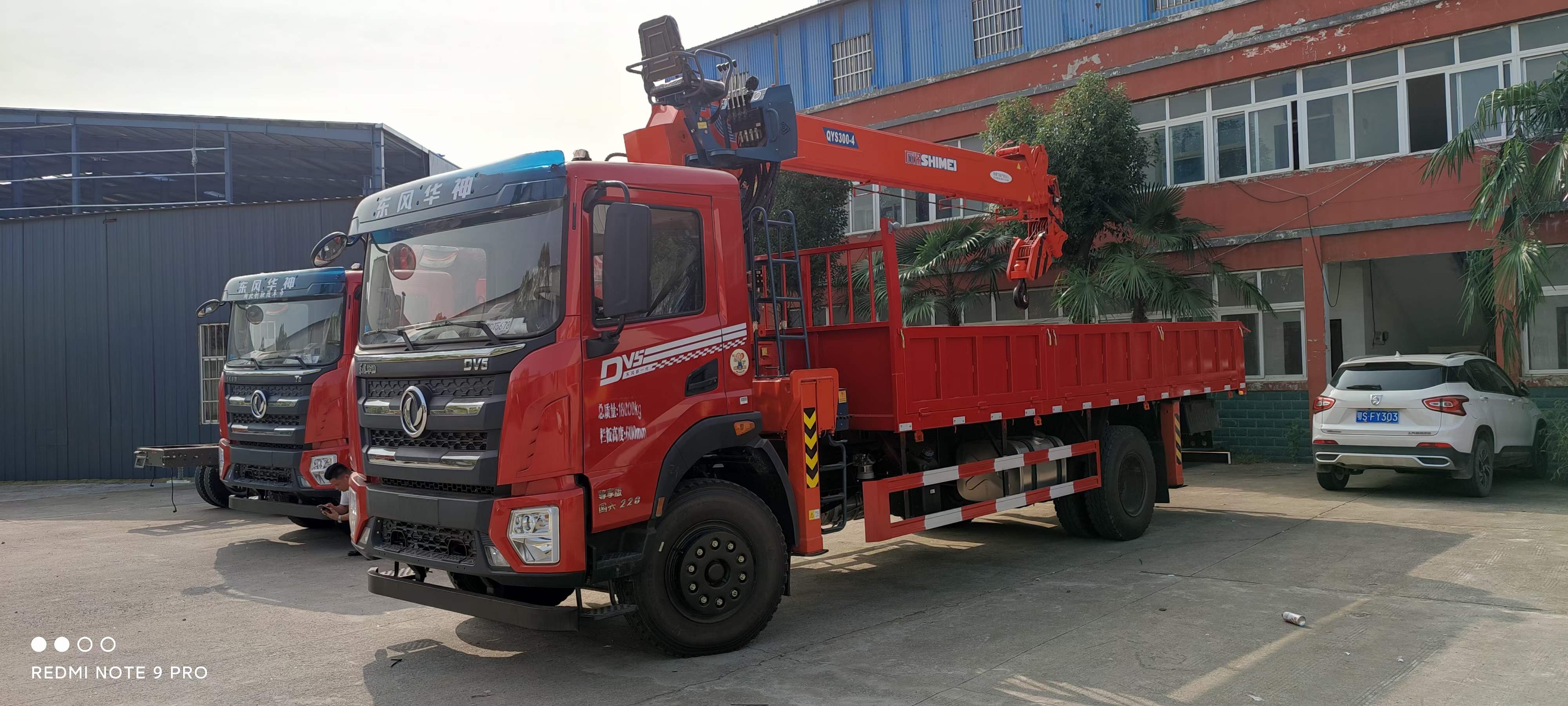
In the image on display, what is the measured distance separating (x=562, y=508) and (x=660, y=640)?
104 cm

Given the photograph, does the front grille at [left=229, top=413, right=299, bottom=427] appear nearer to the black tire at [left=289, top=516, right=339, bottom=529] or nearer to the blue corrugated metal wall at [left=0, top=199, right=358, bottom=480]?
the black tire at [left=289, top=516, right=339, bottom=529]

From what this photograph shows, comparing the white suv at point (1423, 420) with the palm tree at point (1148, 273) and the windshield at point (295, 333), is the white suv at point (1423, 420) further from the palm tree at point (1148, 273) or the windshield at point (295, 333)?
the windshield at point (295, 333)

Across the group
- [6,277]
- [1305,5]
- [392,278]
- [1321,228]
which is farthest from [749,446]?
[6,277]

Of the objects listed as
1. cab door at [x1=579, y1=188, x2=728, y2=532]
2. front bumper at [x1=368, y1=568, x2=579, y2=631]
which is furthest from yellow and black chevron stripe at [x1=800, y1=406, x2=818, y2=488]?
front bumper at [x1=368, y1=568, x2=579, y2=631]

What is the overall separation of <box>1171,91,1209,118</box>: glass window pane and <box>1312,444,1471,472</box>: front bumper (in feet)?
24.0

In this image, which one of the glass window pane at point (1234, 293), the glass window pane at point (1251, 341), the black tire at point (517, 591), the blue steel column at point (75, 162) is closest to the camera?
the black tire at point (517, 591)

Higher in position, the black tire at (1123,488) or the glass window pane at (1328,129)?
the glass window pane at (1328,129)

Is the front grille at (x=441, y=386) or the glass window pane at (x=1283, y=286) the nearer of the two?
the front grille at (x=441, y=386)

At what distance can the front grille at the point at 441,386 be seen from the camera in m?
5.32

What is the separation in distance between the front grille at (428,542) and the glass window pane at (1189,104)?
50.2 ft

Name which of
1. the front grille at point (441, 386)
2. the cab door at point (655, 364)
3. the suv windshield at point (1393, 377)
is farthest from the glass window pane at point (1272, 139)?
the front grille at point (441, 386)

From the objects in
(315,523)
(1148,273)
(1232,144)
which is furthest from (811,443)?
(1232,144)

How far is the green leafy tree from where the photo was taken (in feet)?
49.1

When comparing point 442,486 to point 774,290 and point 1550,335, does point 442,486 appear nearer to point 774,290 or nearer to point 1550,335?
point 774,290
